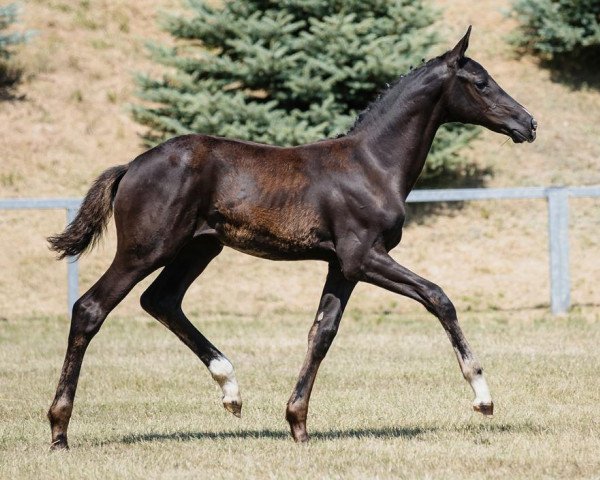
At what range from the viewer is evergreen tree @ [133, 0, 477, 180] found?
16.5 metres

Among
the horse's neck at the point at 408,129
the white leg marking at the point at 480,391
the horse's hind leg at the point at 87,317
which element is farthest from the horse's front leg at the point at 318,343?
the horse's hind leg at the point at 87,317

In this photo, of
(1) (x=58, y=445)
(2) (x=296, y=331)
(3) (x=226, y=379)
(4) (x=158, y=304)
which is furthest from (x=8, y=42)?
(1) (x=58, y=445)

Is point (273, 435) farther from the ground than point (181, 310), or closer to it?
closer to it

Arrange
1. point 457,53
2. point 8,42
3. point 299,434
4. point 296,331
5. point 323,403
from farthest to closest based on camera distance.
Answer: point 8,42, point 296,331, point 323,403, point 457,53, point 299,434

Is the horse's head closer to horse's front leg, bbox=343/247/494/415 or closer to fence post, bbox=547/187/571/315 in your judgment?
horse's front leg, bbox=343/247/494/415

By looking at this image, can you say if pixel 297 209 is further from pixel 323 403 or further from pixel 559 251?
pixel 559 251

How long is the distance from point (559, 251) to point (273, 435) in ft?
24.8

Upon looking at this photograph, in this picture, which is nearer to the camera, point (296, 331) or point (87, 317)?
point (87, 317)

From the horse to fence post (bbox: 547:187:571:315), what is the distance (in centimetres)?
678

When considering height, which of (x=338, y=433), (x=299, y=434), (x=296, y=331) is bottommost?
(x=296, y=331)

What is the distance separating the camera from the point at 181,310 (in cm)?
716

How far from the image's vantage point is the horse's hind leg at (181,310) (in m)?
7.16

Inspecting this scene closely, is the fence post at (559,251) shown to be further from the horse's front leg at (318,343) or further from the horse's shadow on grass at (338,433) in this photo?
the horse's front leg at (318,343)

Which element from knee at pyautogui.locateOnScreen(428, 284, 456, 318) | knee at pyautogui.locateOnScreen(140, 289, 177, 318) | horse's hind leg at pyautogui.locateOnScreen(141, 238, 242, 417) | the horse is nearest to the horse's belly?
the horse
